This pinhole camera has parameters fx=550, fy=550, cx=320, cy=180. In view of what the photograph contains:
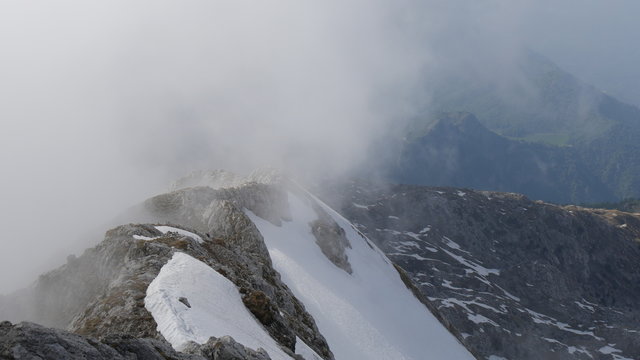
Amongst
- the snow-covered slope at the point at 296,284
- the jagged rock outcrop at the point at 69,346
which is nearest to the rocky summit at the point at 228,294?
the jagged rock outcrop at the point at 69,346

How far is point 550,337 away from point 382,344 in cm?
12216

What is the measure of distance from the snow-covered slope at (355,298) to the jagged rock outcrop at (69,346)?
37.8m

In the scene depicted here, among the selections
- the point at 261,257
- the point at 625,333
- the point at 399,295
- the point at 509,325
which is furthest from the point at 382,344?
the point at 625,333

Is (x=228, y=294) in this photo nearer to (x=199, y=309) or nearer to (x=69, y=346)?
(x=199, y=309)

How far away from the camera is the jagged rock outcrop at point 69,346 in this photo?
61.1ft

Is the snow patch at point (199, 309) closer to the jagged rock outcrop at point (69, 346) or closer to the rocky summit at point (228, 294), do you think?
the rocky summit at point (228, 294)

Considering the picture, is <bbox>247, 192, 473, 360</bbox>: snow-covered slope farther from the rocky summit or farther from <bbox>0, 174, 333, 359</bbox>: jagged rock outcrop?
<bbox>0, 174, 333, 359</bbox>: jagged rock outcrop

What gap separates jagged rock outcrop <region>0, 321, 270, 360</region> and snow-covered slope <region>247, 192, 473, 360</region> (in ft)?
124

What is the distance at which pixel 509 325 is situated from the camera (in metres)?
167

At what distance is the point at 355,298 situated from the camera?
80.2 m

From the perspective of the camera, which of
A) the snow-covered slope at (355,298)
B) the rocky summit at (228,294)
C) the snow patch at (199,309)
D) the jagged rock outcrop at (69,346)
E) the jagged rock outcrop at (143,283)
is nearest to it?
the jagged rock outcrop at (69,346)

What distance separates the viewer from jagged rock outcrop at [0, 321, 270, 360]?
18625mm

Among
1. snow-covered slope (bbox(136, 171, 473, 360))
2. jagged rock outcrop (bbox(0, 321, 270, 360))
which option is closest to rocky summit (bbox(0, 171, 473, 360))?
jagged rock outcrop (bbox(0, 321, 270, 360))

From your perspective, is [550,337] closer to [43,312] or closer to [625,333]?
[625,333]
